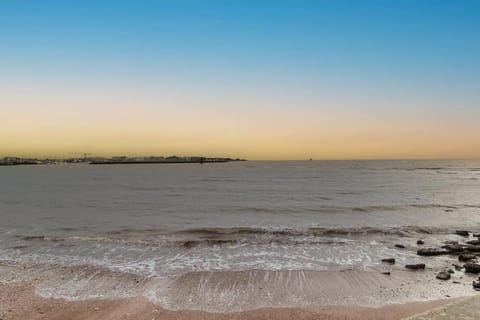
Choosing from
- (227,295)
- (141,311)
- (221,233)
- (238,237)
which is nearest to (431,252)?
(238,237)

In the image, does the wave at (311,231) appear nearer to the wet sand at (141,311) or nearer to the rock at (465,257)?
the rock at (465,257)

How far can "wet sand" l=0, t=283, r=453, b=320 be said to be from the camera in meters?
9.42

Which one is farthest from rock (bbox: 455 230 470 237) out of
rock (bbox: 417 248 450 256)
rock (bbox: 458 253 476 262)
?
rock (bbox: 458 253 476 262)

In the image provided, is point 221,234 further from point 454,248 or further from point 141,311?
point 454,248

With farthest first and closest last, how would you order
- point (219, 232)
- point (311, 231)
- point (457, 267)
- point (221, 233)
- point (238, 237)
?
point (311, 231), point (219, 232), point (221, 233), point (238, 237), point (457, 267)

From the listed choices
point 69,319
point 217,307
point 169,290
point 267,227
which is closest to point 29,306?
point 69,319

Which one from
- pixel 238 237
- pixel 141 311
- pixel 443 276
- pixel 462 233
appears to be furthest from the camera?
pixel 462 233

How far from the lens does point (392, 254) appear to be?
53.4ft

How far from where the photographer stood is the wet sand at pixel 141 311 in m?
9.42

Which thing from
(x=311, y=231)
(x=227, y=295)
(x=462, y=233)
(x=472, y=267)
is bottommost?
(x=311, y=231)

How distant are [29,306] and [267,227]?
15.9 metres

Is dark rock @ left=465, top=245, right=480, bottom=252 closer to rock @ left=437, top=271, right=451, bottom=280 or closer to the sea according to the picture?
the sea

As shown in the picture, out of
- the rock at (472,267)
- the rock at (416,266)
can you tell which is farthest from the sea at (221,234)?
the rock at (472,267)

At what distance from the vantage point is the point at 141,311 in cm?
980
